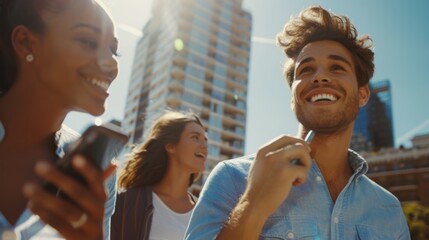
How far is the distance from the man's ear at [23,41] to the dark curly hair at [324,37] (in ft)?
6.78

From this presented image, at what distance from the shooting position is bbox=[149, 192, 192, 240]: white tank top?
128 inches

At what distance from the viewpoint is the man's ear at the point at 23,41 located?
1539 millimetres

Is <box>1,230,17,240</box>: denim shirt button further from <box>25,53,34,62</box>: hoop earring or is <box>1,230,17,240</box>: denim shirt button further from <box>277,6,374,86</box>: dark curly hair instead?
<box>277,6,374,86</box>: dark curly hair

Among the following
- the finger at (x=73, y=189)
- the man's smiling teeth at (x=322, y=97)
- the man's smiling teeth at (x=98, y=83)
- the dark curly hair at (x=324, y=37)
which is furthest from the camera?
the dark curly hair at (x=324, y=37)

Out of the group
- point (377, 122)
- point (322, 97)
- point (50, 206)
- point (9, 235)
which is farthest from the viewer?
point (377, 122)

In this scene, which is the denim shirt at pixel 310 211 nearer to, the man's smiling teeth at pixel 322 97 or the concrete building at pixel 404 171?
the man's smiling teeth at pixel 322 97

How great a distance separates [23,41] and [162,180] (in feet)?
8.39

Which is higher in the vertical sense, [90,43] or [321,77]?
[321,77]

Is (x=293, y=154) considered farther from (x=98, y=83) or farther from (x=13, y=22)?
(x=13, y=22)

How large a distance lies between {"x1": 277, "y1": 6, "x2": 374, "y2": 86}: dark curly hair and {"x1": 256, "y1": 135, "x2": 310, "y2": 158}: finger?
60.2 inches

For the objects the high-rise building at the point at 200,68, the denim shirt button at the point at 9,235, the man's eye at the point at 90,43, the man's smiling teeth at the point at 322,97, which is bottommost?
the denim shirt button at the point at 9,235

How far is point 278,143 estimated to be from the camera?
1711mm

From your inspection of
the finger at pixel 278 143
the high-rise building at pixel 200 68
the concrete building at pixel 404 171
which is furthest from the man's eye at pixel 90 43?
the concrete building at pixel 404 171

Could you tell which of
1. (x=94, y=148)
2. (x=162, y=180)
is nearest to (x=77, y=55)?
(x=94, y=148)
